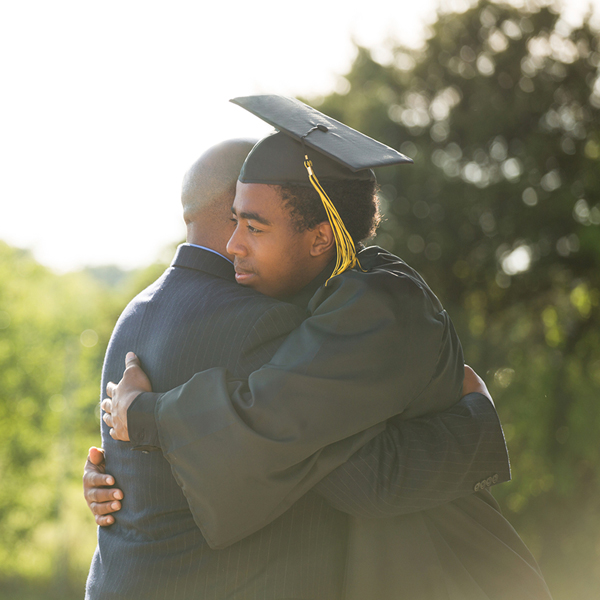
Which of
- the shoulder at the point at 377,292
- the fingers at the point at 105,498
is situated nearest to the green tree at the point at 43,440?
the fingers at the point at 105,498

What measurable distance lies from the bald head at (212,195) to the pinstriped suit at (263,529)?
29 cm

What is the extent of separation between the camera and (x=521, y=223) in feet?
38.8

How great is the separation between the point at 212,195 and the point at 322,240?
460mm

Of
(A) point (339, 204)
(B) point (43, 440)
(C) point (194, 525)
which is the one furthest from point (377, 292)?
(B) point (43, 440)

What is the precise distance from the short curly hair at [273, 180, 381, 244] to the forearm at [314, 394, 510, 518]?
25.1 inches

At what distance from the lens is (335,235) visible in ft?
6.96

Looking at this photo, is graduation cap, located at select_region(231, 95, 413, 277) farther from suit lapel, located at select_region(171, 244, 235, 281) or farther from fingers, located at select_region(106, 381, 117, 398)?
fingers, located at select_region(106, 381, 117, 398)

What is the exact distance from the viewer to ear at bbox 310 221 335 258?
219 cm

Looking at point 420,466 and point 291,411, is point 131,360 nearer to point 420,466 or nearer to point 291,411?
point 291,411

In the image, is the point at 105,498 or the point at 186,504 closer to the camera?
the point at 186,504

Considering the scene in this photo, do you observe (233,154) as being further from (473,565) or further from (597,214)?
(597,214)

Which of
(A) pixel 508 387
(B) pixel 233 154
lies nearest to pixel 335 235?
(B) pixel 233 154

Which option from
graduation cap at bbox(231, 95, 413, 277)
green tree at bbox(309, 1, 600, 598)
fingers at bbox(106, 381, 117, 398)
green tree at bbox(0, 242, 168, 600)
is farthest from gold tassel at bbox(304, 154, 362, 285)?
green tree at bbox(0, 242, 168, 600)

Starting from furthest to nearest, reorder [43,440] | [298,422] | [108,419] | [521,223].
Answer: [43,440]
[521,223]
[108,419]
[298,422]
